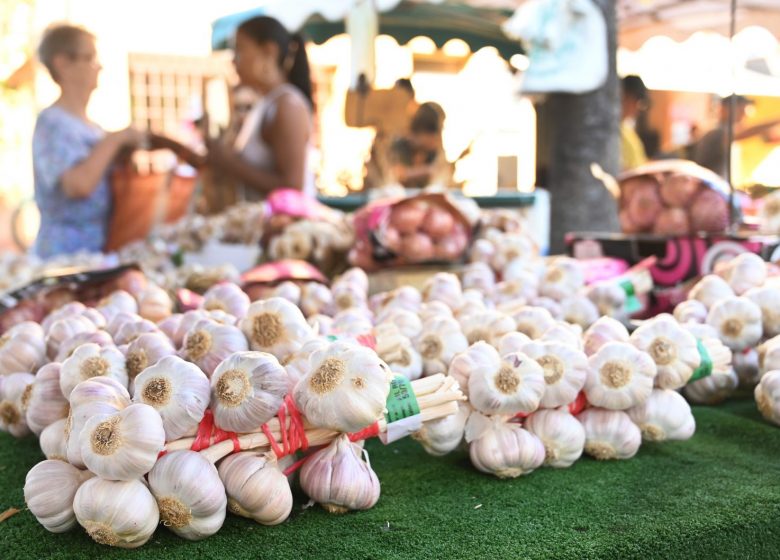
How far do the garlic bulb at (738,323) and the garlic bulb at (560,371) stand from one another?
393mm

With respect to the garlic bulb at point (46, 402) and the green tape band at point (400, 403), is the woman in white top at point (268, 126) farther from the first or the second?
the green tape band at point (400, 403)

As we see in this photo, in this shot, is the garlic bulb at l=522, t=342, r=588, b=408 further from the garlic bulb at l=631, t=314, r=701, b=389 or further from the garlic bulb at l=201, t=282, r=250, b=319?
the garlic bulb at l=201, t=282, r=250, b=319

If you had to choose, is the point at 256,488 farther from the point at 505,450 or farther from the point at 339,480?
the point at 505,450

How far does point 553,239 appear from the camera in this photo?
4746mm

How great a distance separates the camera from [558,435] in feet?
3.34

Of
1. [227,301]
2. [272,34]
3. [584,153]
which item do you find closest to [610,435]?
[227,301]

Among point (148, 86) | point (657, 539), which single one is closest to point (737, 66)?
point (657, 539)

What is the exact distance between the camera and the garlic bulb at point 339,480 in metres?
0.88

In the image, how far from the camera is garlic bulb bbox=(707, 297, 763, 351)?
1.30m

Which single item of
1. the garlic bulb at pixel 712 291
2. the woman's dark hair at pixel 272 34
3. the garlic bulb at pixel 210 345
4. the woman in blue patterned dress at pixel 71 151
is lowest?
the garlic bulb at pixel 210 345

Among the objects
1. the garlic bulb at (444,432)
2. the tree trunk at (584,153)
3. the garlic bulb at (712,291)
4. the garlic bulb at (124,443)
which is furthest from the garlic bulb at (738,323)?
the tree trunk at (584,153)

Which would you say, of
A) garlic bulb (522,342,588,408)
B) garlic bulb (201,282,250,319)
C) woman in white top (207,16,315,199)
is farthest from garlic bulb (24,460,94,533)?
woman in white top (207,16,315,199)

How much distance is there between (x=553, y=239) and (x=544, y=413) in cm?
382

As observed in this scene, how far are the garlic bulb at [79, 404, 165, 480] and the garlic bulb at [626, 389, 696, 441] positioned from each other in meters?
0.68
